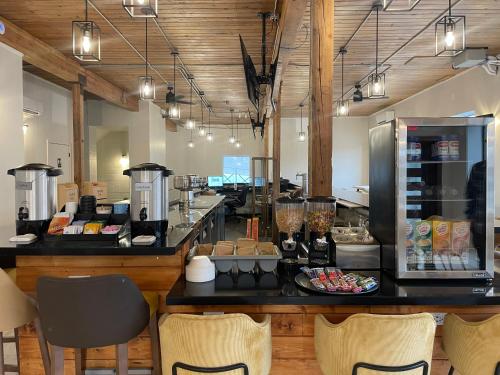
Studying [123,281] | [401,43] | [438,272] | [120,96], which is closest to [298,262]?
[438,272]

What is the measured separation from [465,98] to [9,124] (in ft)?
24.0

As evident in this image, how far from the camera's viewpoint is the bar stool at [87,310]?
4.79 feet

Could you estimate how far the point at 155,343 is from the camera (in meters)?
1.88

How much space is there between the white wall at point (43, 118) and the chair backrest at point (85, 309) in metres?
5.37

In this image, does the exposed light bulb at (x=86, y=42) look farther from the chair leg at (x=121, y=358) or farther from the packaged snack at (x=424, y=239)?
the packaged snack at (x=424, y=239)

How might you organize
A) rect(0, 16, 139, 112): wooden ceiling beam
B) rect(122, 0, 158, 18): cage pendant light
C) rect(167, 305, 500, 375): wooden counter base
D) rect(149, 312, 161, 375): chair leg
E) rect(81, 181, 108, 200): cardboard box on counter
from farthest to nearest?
rect(81, 181, 108, 200): cardboard box on counter
rect(0, 16, 139, 112): wooden ceiling beam
rect(122, 0, 158, 18): cage pendant light
rect(149, 312, 161, 375): chair leg
rect(167, 305, 500, 375): wooden counter base

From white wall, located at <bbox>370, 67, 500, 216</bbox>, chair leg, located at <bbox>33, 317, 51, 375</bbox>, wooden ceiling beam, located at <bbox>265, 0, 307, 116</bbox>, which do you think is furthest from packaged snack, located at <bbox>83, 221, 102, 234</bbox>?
white wall, located at <bbox>370, 67, 500, 216</bbox>

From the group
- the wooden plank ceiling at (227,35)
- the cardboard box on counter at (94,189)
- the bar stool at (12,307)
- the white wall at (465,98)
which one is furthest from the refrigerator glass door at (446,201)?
the cardboard box on counter at (94,189)

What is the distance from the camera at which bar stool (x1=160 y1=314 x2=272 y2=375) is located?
1.34m

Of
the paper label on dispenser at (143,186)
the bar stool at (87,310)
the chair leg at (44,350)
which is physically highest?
the paper label on dispenser at (143,186)

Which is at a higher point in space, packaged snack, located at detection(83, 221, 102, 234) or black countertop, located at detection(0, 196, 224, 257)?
packaged snack, located at detection(83, 221, 102, 234)

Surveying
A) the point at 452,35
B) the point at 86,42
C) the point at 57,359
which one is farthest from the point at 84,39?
the point at 452,35

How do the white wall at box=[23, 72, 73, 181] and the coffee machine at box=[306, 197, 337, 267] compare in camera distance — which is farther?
the white wall at box=[23, 72, 73, 181]

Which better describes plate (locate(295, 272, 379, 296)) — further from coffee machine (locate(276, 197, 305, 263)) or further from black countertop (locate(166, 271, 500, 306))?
coffee machine (locate(276, 197, 305, 263))
